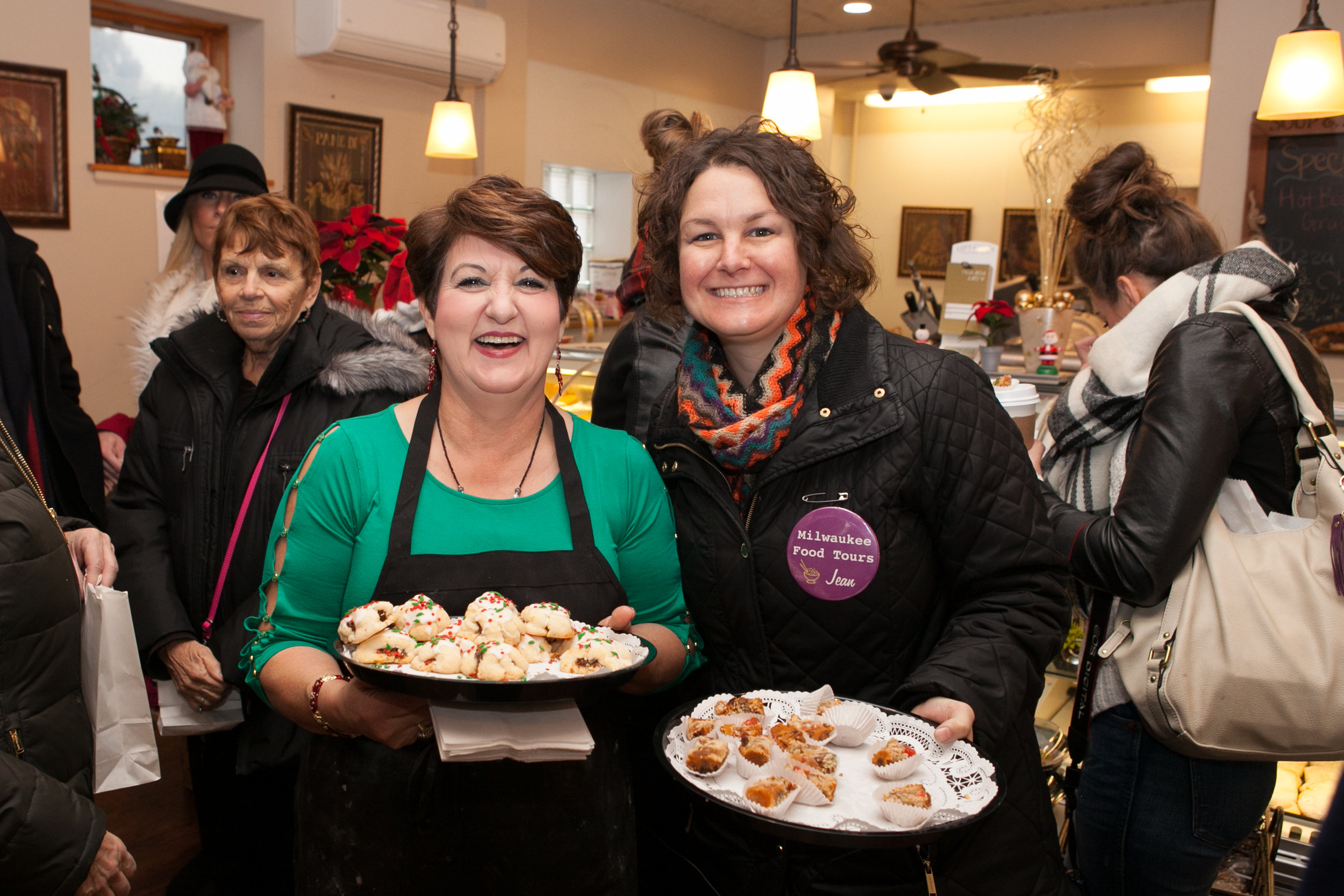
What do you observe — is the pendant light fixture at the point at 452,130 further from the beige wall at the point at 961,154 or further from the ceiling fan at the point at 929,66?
the beige wall at the point at 961,154

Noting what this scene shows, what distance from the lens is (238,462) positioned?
215 centimetres

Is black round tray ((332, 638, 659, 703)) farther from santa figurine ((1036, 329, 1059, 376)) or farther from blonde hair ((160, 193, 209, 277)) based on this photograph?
santa figurine ((1036, 329, 1059, 376))

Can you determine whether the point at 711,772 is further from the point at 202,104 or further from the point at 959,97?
the point at 959,97

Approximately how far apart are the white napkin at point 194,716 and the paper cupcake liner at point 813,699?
128 centimetres

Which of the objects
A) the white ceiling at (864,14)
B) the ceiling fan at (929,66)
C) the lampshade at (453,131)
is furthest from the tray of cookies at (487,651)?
the white ceiling at (864,14)

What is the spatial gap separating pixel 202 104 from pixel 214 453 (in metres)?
3.54

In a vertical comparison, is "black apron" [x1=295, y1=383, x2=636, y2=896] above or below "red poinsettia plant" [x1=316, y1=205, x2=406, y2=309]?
below

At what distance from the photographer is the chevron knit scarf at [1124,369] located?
70.4 inches

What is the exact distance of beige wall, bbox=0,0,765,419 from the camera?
4426 millimetres

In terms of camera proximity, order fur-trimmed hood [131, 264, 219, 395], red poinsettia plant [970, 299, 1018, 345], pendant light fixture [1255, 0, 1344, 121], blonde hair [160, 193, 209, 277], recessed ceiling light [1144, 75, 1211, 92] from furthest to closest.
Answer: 1. recessed ceiling light [1144, 75, 1211, 92]
2. pendant light fixture [1255, 0, 1344, 121]
3. red poinsettia plant [970, 299, 1018, 345]
4. blonde hair [160, 193, 209, 277]
5. fur-trimmed hood [131, 264, 219, 395]

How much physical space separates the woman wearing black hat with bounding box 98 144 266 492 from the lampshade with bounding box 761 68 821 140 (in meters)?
2.37

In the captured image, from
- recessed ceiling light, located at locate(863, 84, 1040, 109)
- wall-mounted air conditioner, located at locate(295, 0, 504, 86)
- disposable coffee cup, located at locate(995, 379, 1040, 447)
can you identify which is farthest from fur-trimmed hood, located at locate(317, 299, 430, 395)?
recessed ceiling light, located at locate(863, 84, 1040, 109)

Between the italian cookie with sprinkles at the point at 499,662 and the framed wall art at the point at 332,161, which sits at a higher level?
the framed wall art at the point at 332,161

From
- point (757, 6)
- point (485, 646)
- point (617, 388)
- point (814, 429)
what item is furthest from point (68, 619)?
point (757, 6)
